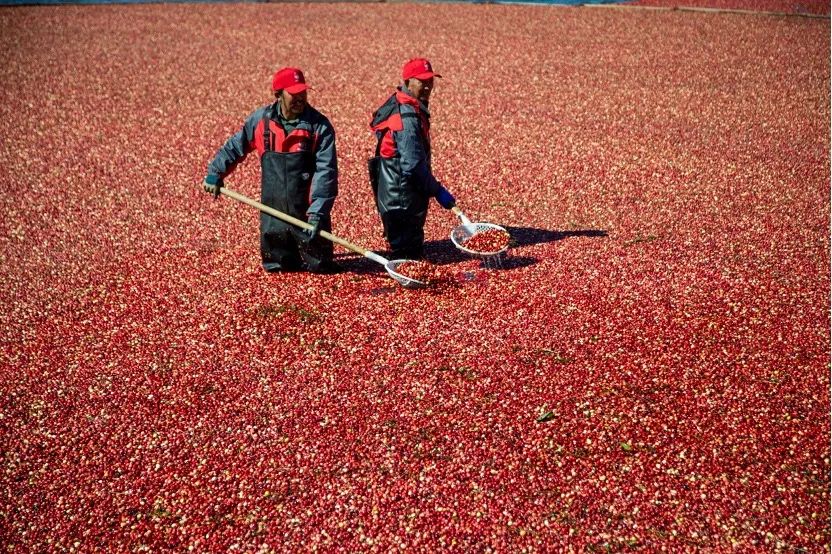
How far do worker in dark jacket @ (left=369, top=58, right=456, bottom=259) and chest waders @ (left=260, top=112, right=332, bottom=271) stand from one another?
69 centimetres

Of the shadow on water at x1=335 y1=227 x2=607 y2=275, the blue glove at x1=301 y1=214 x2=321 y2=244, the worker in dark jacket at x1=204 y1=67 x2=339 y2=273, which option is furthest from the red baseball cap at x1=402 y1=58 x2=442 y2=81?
the shadow on water at x1=335 y1=227 x2=607 y2=275

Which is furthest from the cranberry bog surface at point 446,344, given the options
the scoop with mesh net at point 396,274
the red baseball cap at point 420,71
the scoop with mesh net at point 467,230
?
the red baseball cap at point 420,71

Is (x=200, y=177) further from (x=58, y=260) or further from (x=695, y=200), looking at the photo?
(x=695, y=200)

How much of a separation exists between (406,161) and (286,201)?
1257 millimetres

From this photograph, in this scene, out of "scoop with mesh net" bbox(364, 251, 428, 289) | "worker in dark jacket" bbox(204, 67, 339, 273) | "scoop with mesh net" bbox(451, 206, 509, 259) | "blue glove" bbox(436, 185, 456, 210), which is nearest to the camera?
"worker in dark jacket" bbox(204, 67, 339, 273)

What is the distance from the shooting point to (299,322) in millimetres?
6633

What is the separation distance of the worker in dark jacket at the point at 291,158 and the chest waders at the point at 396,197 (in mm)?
523

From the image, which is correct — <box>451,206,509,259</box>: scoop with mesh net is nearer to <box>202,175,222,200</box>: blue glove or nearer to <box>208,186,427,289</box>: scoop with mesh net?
<box>208,186,427,289</box>: scoop with mesh net

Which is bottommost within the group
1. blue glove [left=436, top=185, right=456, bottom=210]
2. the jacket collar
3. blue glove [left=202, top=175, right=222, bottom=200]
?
blue glove [left=436, top=185, right=456, bottom=210]

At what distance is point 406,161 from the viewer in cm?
685

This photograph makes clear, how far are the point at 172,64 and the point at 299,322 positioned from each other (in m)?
10.9

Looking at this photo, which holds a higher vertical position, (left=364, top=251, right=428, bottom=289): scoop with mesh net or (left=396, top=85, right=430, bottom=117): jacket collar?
(left=396, top=85, right=430, bottom=117): jacket collar

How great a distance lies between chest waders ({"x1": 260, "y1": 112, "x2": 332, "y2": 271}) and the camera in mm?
6758

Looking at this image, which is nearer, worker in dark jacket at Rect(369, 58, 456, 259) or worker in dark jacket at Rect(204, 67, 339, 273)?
worker in dark jacket at Rect(204, 67, 339, 273)
